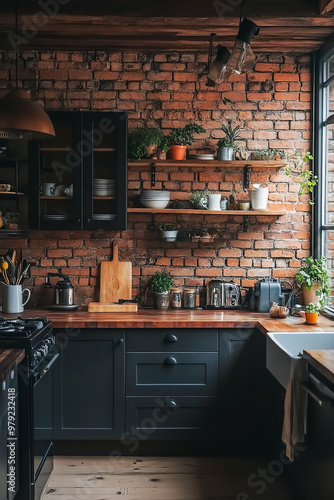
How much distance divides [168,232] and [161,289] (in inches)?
17.5

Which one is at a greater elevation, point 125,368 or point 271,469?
point 125,368

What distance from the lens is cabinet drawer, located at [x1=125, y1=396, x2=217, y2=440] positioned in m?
3.83

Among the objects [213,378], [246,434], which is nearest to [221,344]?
[213,378]

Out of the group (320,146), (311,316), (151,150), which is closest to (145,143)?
(151,150)

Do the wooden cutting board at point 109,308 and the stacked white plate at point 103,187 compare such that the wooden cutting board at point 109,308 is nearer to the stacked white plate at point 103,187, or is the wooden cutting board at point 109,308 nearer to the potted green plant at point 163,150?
the stacked white plate at point 103,187

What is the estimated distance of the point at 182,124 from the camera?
4.49 metres

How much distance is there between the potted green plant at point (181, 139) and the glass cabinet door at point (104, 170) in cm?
40

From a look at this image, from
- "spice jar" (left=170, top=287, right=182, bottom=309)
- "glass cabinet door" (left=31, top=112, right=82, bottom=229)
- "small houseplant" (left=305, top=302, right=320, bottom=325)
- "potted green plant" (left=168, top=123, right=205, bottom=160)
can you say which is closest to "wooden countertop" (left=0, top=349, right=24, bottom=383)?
"glass cabinet door" (left=31, top=112, right=82, bottom=229)

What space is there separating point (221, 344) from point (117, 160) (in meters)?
1.54

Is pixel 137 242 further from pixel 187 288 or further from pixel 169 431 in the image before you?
pixel 169 431

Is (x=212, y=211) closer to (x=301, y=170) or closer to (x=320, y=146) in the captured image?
(x=301, y=170)

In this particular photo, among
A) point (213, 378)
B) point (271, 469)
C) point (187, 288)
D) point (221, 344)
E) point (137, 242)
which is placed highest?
point (137, 242)

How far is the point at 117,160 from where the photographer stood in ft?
13.7

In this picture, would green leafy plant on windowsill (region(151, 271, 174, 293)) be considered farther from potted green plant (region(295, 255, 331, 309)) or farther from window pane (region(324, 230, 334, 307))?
window pane (region(324, 230, 334, 307))
